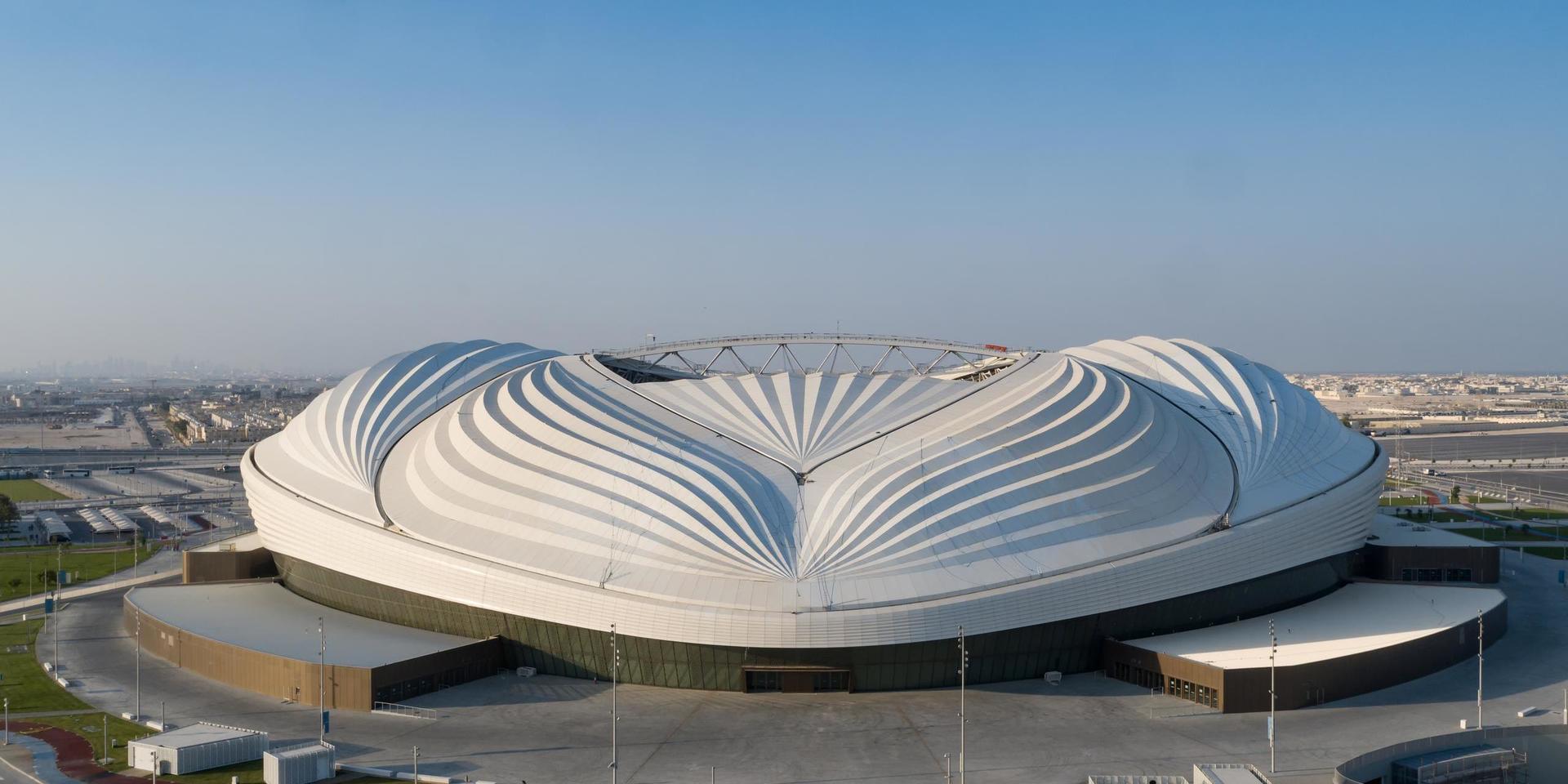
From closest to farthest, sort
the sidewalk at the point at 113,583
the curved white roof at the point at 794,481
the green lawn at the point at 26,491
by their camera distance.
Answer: the curved white roof at the point at 794,481, the sidewalk at the point at 113,583, the green lawn at the point at 26,491

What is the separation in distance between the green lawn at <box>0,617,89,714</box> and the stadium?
43.7 feet

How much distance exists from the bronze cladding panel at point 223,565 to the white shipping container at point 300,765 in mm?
34452

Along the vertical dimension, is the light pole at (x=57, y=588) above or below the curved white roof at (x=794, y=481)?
below

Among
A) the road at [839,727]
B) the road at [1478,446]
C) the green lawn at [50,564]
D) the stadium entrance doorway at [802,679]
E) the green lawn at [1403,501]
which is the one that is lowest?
the green lawn at [50,564]

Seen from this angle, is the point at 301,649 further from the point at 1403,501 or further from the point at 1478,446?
the point at 1478,446

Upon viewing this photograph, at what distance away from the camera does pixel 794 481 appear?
2343 inches

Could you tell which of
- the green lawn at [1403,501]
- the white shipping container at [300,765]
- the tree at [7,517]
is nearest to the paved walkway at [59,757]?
the white shipping container at [300,765]

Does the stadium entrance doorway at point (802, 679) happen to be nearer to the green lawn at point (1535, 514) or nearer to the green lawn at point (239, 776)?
the green lawn at point (239, 776)

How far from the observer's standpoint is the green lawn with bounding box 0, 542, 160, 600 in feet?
269

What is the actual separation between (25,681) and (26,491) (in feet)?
340

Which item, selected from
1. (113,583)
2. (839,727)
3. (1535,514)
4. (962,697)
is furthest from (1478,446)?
(113,583)

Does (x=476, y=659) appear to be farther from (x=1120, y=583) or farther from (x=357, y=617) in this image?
(x=1120, y=583)

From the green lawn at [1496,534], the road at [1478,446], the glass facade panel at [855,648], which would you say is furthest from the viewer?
the road at [1478,446]

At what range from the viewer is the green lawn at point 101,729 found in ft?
149
